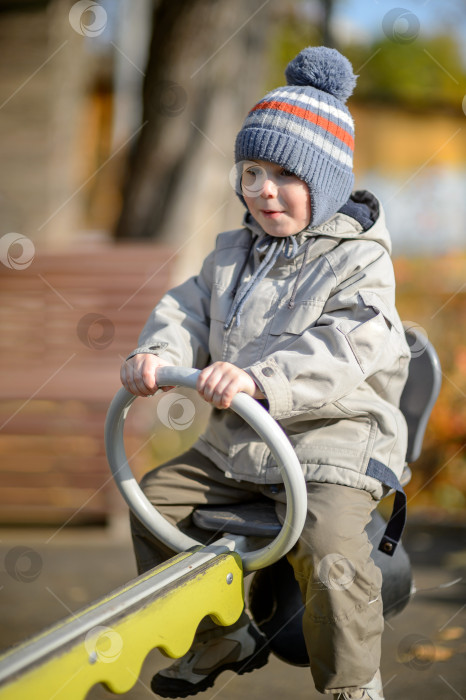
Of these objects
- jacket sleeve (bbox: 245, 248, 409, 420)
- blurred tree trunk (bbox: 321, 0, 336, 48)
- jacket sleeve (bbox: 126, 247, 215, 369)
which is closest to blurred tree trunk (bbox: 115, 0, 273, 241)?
blurred tree trunk (bbox: 321, 0, 336, 48)

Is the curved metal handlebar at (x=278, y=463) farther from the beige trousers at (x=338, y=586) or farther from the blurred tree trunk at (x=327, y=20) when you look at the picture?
the blurred tree trunk at (x=327, y=20)

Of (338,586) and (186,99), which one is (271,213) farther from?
(186,99)

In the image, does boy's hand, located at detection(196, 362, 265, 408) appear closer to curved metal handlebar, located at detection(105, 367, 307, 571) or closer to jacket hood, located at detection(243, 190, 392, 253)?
curved metal handlebar, located at detection(105, 367, 307, 571)

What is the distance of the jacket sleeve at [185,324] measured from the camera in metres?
2.05

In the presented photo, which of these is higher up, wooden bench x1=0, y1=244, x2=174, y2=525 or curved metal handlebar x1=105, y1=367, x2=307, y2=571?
curved metal handlebar x1=105, y1=367, x2=307, y2=571

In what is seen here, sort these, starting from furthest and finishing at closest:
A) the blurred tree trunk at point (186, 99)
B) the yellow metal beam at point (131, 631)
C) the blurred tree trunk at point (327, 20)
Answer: the blurred tree trunk at point (327, 20) → the blurred tree trunk at point (186, 99) → the yellow metal beam at point (131, 631)

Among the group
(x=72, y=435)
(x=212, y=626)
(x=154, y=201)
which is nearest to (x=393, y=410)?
(x=212, y=626)

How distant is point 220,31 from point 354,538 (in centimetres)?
446

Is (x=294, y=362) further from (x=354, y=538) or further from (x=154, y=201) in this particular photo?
(x=154, y=201)

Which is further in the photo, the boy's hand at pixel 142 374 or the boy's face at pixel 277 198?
the boy's face at pixel 277 198

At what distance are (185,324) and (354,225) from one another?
505 mm

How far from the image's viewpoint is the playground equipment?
4.66ft

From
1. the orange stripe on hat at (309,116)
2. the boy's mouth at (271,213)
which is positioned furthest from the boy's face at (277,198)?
the orange stripe on hat at (309,116)

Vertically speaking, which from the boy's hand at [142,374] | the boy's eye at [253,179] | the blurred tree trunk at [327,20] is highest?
the blurred tree trunk at [327,20]
